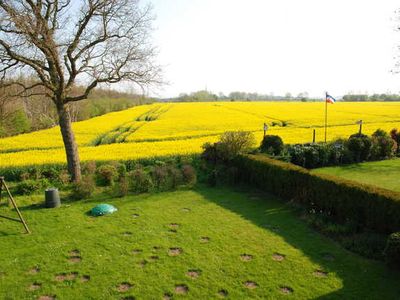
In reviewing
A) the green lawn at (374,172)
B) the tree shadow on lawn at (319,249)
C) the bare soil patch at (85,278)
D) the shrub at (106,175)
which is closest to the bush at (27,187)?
the shrub at (106,175)

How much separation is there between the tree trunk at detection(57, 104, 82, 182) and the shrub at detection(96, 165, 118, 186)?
0.84 meters

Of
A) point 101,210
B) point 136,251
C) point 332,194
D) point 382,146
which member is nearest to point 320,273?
point 332,194

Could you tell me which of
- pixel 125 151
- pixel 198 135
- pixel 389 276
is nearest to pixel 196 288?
pixel 389 276

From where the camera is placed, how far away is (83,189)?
1361cm

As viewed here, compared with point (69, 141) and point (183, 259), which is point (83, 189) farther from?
point (183, 259)

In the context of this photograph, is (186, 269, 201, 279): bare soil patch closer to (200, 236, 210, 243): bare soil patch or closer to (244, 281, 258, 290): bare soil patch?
(244, 281, 258, 290): bare soil patch

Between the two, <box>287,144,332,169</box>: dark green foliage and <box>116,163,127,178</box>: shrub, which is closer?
<box>116,163,127,178</box>: shrub

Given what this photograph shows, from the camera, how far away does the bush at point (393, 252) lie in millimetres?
7059

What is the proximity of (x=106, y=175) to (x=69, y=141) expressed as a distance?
7.00 ft

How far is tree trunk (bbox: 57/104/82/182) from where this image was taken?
14023 mm

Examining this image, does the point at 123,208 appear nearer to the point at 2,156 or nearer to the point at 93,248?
the point at 93,248

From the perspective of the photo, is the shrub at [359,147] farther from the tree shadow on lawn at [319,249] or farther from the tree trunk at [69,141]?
the tree trunk at [69,141]

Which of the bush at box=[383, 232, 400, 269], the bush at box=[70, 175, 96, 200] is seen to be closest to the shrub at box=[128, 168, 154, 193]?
the bush at box=[70, 175, 96, 200]

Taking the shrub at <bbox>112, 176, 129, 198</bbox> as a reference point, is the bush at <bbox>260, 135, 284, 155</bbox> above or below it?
above
